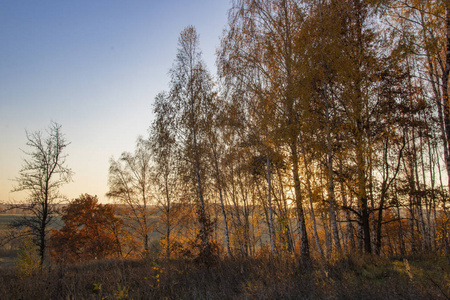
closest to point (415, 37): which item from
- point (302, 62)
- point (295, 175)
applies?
point (302, 62)

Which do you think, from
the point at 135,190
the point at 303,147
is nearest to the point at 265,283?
the point at 303,147

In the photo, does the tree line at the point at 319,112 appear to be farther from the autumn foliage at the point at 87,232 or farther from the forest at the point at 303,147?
the autumn foliage at the point at 87,232

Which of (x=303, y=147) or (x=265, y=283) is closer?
(x=265, y=283)

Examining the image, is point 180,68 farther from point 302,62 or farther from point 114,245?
point 114,245

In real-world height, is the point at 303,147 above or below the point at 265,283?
above

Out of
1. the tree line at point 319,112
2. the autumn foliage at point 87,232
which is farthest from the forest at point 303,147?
the autumn foliage at point 87,232

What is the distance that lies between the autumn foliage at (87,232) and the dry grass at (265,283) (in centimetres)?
1469

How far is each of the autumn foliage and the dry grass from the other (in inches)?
578

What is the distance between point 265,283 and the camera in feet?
20.0

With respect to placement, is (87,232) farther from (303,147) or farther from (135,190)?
(303,147)

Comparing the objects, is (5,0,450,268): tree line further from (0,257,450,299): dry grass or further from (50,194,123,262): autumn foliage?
(50,194,123,262): autumn foliage

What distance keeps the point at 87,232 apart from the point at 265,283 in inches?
854

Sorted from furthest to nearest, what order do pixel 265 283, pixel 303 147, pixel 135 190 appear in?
pixel 135 190 < pixel 303 147 < pixel 265 283

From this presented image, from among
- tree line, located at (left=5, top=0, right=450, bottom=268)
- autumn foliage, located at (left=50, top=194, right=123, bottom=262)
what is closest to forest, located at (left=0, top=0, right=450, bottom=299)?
tree line, located at (left=5, top=0, right=450, bottom=268)
